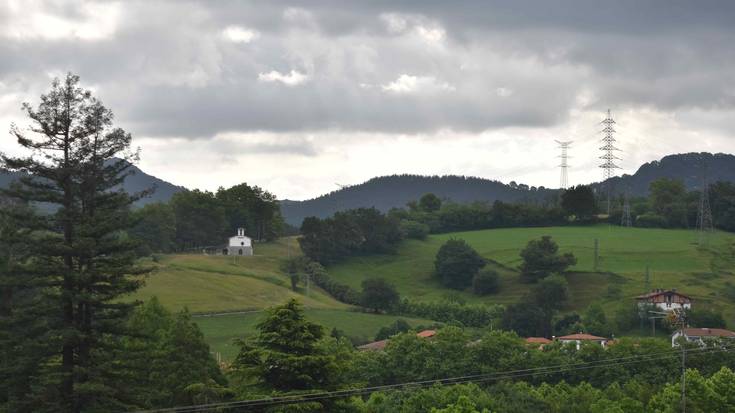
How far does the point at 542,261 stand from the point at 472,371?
244 ft

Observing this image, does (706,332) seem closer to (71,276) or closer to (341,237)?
(341,237)

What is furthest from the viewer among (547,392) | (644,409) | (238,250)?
(238,250)

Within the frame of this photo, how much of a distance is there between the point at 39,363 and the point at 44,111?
41.4 feet

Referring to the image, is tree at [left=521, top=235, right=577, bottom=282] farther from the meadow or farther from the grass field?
the grass field

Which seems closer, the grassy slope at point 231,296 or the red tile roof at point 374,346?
the red tile roof at point 374,346

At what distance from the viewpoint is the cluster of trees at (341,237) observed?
18650cm

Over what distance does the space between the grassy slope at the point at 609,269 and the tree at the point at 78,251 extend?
352 feet

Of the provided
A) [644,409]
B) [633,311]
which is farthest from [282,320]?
[633,311]

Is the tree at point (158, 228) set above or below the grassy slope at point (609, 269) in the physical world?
above

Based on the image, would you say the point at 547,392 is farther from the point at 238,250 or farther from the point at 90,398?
the point at 238,250

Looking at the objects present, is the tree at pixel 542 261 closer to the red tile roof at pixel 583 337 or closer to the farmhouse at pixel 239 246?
the red tile roof at pixel 583 337

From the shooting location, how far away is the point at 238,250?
185500mm

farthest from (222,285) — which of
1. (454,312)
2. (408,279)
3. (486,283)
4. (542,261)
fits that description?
(542,261)

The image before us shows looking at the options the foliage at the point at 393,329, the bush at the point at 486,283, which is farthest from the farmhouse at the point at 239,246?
the foliage at the point at 393,329
